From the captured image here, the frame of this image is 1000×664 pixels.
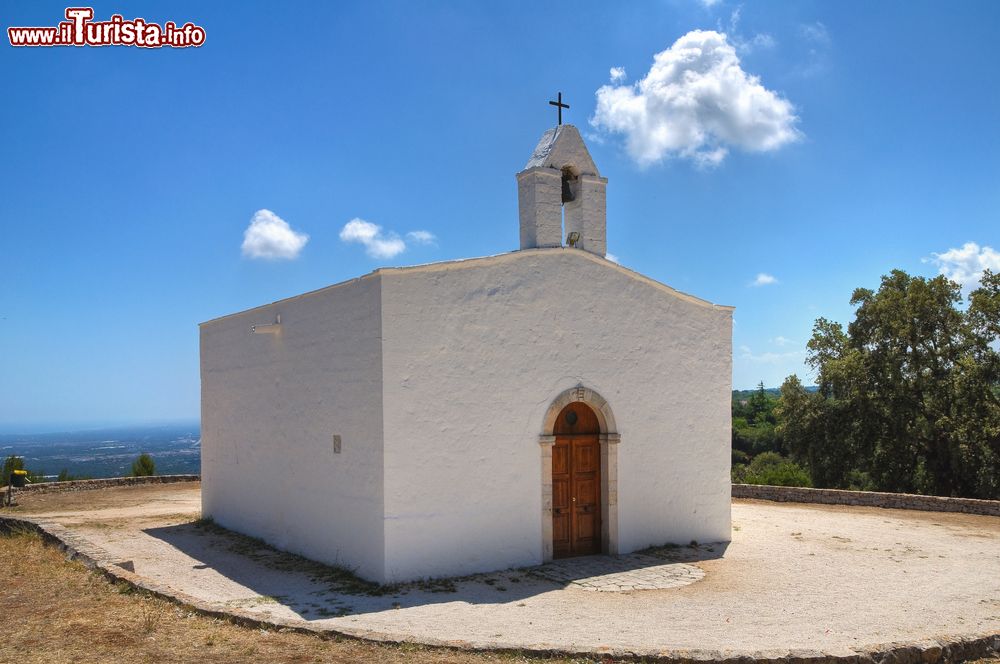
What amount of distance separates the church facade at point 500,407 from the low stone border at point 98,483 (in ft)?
34.9

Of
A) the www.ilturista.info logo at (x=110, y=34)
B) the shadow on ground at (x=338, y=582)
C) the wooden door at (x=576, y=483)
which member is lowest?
the shadow on ground at (x=338, y=582)

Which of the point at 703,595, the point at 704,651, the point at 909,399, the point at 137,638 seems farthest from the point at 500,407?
the point at 909,399

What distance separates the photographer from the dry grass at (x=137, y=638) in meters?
6.58

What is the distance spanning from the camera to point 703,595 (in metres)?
9.34

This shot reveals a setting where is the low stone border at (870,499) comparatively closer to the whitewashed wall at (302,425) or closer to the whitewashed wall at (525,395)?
the whitewashed wall at (525,395)

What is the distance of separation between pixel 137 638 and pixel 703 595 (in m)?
6.30

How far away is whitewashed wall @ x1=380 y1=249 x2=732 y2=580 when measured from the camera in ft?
33.0

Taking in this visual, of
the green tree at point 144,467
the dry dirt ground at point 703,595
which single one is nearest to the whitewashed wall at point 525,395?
the dry dirt ground at point 703,595

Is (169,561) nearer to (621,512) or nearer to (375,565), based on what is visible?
(375,565)

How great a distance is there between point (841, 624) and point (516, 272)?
6.04 meters

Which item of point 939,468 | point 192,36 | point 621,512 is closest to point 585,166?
point 621,512

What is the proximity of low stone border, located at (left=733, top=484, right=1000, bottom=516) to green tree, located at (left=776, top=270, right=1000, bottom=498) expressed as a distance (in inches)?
209

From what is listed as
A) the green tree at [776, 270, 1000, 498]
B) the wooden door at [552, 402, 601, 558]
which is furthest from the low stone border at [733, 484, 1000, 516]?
the wooden door at [552, 402, 601, 558]

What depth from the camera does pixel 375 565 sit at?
9867 mm
